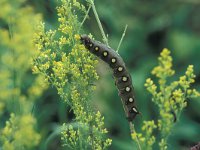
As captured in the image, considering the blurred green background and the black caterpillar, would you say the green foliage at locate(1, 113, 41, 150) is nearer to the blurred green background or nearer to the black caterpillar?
the black caterpillar

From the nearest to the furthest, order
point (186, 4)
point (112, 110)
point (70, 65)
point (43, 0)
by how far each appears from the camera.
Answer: point (70, 65) → point (43, 0) → point (112, 110) → point (186, 4)

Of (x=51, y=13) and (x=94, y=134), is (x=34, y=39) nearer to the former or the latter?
(x=94, y=134)

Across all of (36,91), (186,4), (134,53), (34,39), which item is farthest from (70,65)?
(186,4)

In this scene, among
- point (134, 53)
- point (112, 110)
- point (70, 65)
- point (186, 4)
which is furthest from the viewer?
point (186, 4)

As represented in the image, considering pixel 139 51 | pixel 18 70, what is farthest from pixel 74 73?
pixel 139 51

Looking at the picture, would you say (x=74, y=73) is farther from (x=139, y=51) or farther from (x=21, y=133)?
(x=139, y=51)

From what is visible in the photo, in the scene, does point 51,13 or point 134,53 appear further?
point 134,53

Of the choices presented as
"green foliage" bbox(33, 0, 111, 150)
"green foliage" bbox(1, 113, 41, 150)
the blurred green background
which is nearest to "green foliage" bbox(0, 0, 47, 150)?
"green foliage" bbox(1, 113, 41, 150)
